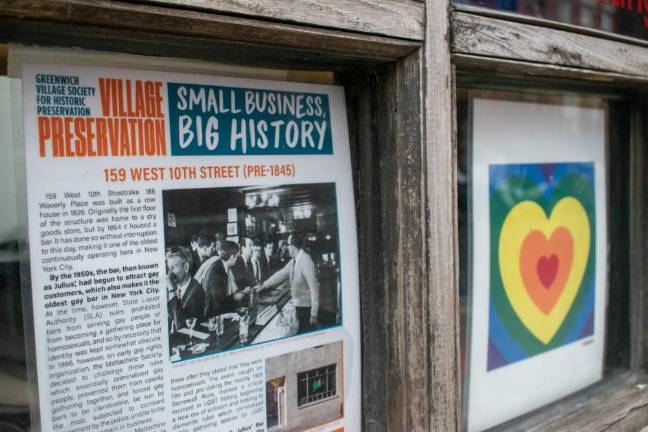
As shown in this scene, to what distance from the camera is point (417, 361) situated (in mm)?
1343

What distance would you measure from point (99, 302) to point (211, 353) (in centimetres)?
25

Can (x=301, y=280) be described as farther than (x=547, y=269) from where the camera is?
No

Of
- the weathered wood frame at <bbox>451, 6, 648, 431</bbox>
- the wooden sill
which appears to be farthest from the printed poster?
the wooden sill

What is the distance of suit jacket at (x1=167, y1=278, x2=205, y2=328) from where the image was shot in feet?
3.83

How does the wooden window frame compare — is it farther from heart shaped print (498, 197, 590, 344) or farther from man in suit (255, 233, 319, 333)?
heart shaped print (498, 197, 590, 344)

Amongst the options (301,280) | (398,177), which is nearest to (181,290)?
(301,280)

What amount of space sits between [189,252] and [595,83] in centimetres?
139

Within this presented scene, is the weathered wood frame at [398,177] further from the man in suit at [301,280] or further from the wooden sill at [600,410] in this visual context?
the wooden sill at [600,410]

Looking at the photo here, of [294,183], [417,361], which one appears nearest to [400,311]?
[417,361]

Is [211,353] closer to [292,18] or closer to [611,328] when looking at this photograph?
[292,18]

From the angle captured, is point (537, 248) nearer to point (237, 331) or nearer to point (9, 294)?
point (237, 331)

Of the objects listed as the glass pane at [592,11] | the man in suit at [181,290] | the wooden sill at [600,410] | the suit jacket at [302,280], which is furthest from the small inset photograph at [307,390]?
the glass pane at [592,11]

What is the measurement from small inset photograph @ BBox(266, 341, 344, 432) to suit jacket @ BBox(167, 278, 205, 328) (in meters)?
0.20

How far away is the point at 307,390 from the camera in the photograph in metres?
1.35
